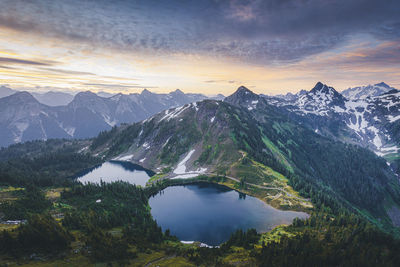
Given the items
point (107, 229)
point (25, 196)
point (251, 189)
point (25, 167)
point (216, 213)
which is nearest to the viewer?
point (107, 229)

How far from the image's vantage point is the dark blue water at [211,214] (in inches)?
3634

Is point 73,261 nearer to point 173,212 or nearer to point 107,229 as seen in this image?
point 107,229

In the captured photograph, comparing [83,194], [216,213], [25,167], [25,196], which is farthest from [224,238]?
[25,167]

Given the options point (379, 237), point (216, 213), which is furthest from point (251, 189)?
point (379, 237)

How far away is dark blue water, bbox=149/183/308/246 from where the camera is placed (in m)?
92.3

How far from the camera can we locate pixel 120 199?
11550 centimetres

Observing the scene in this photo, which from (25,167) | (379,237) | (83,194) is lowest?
(25,167)

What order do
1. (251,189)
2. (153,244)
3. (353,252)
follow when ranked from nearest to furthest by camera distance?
1. (353,252)
2. (153,244)
3. (251,189)

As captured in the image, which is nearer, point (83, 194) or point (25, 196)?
point (25, 196)

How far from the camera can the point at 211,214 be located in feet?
359

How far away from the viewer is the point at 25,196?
325 feet

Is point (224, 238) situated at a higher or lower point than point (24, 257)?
lower

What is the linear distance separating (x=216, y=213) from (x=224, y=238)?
24.0 metres

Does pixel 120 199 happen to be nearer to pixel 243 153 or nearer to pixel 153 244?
pixel 153 244
